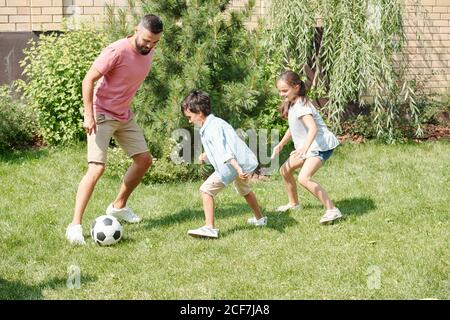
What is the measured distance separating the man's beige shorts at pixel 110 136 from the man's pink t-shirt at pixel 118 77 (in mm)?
76

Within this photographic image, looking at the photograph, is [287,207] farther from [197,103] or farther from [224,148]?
[197,103]

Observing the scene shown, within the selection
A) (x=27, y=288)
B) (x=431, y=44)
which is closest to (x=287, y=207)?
(x=27, y=288)

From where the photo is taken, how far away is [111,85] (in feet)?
20.8

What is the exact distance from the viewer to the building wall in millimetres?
10883

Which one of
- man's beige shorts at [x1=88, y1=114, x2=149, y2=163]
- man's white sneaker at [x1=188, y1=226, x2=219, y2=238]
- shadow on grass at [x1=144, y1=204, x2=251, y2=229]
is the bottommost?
shadow on grass at [x1=144, y1=204, x2=251, y2=229]

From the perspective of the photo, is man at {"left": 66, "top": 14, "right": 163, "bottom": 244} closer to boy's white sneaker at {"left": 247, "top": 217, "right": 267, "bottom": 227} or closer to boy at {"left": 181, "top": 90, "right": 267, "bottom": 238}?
boy at {"left": 181, "top": 90, "right": 267, "bottom": 238}

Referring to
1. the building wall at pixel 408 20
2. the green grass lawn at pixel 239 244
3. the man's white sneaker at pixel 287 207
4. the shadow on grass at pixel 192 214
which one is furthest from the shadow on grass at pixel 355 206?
the building wall at pixel 408 20

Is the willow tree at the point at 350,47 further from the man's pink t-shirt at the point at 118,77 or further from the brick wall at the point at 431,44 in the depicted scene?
the man's pink t-shirt at the point at 118,77

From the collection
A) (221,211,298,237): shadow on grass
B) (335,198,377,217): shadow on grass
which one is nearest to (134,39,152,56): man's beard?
(221,211,298,237): shadow on grass

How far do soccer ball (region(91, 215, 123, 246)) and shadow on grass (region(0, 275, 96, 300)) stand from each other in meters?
0.68

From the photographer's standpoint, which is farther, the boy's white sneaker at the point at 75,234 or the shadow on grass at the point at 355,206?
the shadow on grass at the point at 355,206

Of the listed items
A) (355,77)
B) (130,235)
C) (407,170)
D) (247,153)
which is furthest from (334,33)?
(130,235)

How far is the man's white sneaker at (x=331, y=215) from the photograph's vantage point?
657 cm
